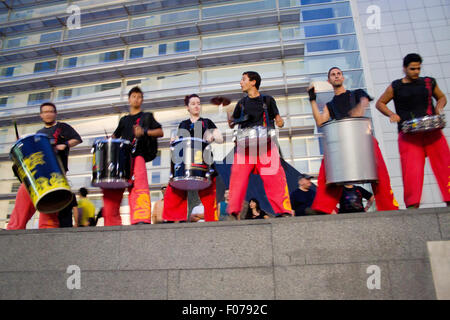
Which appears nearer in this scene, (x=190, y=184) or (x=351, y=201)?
(x=190, y=184)

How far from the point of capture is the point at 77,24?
14.9 meters

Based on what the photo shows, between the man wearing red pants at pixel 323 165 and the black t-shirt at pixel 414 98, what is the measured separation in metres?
0.33

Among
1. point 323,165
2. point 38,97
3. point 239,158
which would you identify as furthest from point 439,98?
point 38,97

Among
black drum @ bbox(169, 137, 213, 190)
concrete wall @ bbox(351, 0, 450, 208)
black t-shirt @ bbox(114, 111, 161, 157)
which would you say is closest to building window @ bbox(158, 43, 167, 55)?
concrete wall @ bbox(351, 0, 450, 208)

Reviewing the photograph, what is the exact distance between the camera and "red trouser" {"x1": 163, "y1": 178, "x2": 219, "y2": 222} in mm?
3789

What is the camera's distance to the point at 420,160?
336 centimetres

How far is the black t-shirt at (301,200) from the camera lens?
233 inches

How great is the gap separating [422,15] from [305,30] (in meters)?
3.99

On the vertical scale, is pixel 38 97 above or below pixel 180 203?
above

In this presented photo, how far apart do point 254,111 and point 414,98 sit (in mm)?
1695

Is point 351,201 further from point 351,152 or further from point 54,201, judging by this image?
point 54,201

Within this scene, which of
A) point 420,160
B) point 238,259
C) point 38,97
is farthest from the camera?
point 38,97
